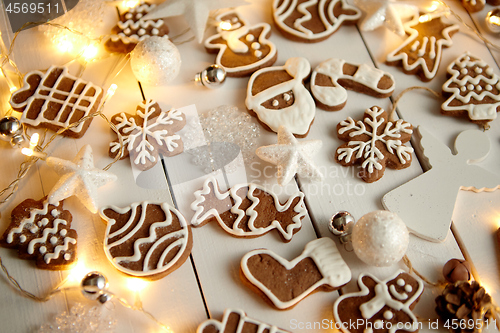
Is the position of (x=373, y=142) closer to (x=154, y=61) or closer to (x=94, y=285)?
(x=154, y=61)

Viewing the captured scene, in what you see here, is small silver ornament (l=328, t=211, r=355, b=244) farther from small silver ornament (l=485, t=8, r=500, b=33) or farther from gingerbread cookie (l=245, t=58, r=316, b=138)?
small silver ornament (l=485, t=8, r=500, b=33)

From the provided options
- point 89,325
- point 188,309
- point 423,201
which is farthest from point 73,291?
point 423,201

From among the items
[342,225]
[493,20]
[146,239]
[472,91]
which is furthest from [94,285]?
[493,20]

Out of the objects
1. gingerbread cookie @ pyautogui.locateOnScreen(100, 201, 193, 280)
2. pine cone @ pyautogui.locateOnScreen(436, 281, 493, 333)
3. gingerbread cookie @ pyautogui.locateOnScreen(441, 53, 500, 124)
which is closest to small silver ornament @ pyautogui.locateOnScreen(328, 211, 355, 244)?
pine cone @ pyautogui.locateOnScreen(436, 281, 493, 333)

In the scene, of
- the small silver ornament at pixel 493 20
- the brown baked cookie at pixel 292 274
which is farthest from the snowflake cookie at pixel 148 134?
the small silver ornament at pixel 493 20

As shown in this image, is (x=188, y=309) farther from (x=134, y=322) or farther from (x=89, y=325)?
(x=89, y=325)

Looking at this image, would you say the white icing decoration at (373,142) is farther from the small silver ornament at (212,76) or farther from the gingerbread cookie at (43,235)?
the gingerbread cookie at (43,235)

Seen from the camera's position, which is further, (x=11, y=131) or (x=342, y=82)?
(x=342, y=82)
